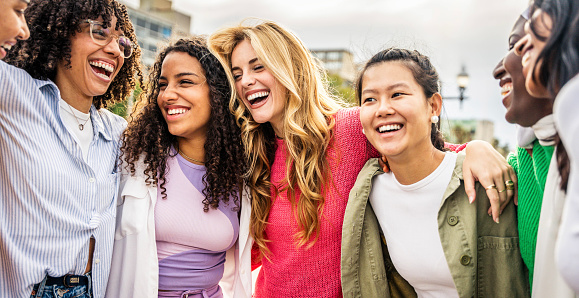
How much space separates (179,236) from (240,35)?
67.7 inches

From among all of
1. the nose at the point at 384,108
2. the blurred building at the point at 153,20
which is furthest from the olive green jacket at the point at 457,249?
the blurred building at the point at 153,20

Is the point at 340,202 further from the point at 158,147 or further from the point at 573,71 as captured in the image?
the point at 573,71

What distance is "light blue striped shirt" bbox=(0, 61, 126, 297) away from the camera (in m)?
2.33

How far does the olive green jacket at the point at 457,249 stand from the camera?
2377 mm

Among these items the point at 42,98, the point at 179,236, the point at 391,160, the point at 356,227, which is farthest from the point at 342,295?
the point at 42,98

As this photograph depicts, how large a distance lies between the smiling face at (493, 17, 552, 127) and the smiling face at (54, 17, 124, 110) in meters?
2.59

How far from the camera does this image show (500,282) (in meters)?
2.37

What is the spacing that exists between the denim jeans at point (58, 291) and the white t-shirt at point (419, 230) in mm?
1986

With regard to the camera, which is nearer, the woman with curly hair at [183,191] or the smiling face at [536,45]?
the smiling face at [536,45]

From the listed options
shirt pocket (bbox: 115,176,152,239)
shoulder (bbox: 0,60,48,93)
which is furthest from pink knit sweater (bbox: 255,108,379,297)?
shoulder (bbox: 0,60,48,93)

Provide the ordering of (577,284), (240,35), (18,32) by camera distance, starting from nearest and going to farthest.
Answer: (577,284) < (18,32) < (240,35)

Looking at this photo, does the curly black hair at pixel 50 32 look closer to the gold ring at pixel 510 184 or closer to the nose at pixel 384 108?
the nose at pixel 384 108

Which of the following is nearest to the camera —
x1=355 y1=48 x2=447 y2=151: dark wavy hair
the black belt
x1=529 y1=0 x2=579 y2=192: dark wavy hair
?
x1=529 y1=0 x2=579 y2=192: dark wavy hair

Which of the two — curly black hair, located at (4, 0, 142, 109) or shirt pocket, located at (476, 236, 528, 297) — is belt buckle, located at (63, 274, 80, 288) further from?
shirt pocket, located at (476, 236, 528, 297)
